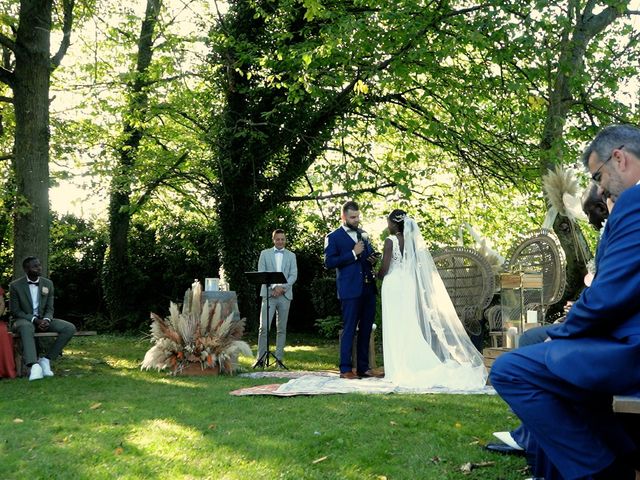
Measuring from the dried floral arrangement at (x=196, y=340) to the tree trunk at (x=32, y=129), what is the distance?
9.55ft

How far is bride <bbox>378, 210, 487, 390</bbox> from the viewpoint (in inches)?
379

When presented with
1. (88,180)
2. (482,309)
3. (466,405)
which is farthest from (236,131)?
(466,405)

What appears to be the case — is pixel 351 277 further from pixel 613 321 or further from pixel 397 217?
pixel 613 321

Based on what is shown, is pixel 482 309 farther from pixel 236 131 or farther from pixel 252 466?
pixel 236 131

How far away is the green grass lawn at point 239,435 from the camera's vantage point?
5008 millimetres

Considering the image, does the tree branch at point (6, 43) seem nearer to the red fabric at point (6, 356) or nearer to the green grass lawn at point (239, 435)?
the red fabric at point (6, 356)

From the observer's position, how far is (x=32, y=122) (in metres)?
12.9

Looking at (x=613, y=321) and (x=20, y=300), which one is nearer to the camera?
(x=613, y=321)

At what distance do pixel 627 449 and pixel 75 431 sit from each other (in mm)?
4522

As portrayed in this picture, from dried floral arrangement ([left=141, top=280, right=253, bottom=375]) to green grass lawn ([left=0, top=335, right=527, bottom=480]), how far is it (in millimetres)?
1679

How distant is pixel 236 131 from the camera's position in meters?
17.0

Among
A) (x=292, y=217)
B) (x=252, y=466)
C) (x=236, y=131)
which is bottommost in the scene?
(x=252, y=466)

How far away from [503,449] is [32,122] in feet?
34.1

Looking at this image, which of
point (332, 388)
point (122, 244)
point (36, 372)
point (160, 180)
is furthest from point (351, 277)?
point (122, 244)
